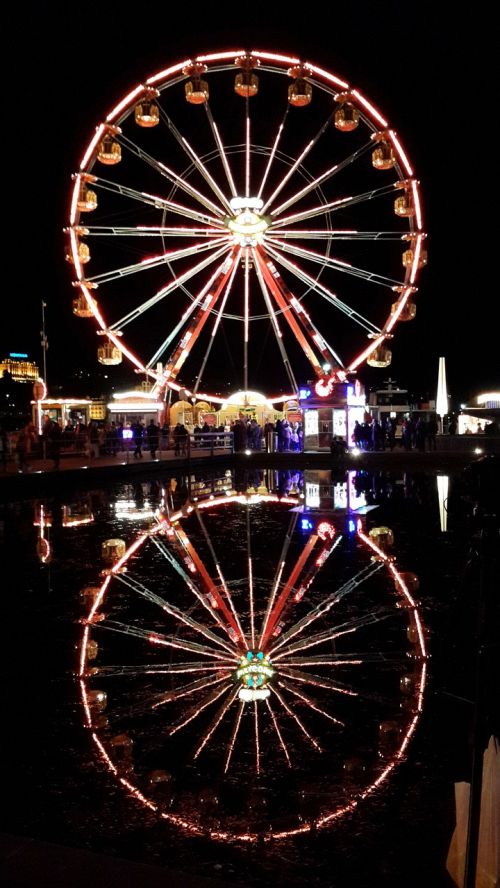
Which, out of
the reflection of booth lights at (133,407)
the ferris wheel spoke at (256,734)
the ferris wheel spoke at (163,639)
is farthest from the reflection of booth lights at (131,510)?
the reflection of booth lights at (133,407)

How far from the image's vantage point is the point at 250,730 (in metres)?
4.39

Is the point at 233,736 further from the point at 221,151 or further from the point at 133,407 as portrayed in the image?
the point at 133,407

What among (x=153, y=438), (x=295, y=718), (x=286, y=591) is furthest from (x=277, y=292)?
(x=295, y=718)

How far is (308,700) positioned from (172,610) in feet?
8.22

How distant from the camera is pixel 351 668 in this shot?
5457 millimetres

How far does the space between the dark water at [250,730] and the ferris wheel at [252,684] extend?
1cm

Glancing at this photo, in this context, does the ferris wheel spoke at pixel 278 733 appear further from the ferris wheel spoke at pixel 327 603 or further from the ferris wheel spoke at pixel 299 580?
the ferris wheel spoke at pixel 299 580

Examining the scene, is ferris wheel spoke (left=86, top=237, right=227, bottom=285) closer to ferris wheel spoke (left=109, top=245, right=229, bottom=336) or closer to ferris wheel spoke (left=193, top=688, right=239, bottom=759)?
ferris wheel spoke (left=109, top=245, right=229, bottom=336)

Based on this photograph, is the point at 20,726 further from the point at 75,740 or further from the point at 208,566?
the point at 208,566

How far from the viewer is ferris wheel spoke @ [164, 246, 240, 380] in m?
26.8

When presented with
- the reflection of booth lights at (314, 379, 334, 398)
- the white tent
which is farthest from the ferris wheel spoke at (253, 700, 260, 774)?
the reflection of booth lights at (314, 379, 334, 398)

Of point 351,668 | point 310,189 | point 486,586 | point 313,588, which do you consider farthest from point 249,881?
point 310,189

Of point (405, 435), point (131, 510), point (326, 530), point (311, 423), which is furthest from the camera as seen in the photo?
point (405, 435)

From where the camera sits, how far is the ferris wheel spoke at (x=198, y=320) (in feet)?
88.0
